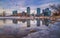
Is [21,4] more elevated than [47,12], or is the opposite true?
[21,4]

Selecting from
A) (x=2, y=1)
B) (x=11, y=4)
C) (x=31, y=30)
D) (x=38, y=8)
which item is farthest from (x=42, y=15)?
(x=2, y=1)

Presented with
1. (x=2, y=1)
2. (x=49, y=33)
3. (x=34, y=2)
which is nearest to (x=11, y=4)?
(x=2, y=1)

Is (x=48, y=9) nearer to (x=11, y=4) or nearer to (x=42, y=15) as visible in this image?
(x=42, y=15)

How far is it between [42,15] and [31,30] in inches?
8.9

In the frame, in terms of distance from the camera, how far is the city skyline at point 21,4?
4.52 ft

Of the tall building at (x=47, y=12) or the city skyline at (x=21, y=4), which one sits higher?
the city skyline at (x=21, y=4)

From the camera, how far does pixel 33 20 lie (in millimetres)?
1371

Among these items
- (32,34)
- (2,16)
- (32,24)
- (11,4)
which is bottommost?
(32,34)

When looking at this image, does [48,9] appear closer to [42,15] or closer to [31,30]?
[42,15]

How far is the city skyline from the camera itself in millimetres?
1378

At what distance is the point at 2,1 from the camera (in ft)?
4.53

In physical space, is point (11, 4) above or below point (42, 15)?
above

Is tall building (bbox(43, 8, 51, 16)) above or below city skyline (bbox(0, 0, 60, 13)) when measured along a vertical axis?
below

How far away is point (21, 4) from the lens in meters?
1.40
